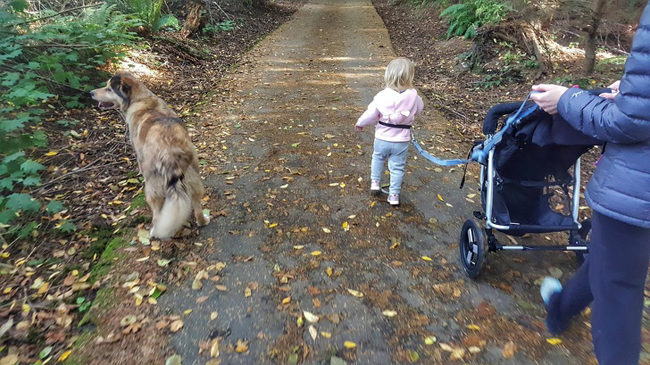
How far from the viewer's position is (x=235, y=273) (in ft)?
12.5

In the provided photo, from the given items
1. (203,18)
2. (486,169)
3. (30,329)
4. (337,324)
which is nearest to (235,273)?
(337,324)

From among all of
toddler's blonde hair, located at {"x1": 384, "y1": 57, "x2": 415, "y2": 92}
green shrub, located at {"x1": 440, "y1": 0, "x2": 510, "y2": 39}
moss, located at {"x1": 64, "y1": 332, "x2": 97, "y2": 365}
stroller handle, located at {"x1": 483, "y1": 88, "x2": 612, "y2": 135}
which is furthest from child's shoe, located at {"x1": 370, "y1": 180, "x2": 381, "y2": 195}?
green shrub, located at {"x1": 440, "y1": 0, "x2": 510, "y2": 39}

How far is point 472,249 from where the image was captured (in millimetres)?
3627

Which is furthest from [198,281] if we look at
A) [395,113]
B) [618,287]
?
[618,287]

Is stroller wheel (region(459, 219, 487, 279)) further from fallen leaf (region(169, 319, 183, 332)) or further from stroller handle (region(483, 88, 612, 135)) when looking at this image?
fallen leaf (region(169, 319, 183, 332))

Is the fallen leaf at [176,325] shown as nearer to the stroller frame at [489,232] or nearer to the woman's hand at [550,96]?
the stroller frame at [489,232]

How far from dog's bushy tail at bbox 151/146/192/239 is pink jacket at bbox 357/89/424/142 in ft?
6.84

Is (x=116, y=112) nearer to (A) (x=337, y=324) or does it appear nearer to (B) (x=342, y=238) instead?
(B) (x=342, y=238)

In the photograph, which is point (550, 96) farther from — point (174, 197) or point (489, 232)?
point (174, 197)

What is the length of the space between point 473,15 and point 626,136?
11.8 m

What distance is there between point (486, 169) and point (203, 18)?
38.9 ft

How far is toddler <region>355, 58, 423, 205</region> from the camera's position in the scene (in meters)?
4.34

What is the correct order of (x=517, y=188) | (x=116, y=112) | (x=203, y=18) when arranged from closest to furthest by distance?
(x=517, y=188), (x=116, y=112), (x=203, y=18)

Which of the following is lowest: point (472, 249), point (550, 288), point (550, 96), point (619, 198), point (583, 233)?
point (472, 249)
